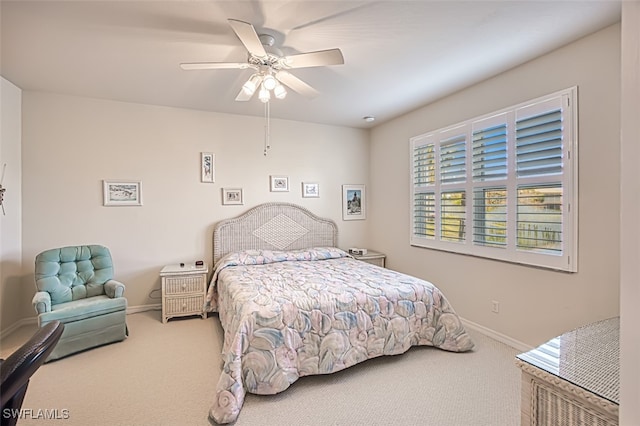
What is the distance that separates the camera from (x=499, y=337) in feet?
10.1

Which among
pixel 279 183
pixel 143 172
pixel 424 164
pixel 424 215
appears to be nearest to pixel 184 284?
pixel 143 172

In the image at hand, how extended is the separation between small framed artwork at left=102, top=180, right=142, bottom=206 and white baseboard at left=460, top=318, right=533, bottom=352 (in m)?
4.27

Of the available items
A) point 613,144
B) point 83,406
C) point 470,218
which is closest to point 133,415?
point 83,406

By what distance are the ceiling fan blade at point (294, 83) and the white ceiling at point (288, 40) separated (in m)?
0.23

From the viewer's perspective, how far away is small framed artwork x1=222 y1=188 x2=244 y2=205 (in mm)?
4301

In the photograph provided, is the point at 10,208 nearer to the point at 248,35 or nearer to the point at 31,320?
the point at 31,320

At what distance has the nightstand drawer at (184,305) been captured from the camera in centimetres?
360

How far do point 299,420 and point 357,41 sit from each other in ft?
9.17

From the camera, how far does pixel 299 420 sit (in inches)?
76.6

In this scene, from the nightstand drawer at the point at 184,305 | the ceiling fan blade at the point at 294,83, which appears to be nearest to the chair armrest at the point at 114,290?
the nightstand drawer at the point at 184,305

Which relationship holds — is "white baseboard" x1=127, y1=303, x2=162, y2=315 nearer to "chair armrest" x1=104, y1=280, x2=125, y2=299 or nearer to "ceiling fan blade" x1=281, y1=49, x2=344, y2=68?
"chair armrest" x1=104, y1=280, x2=125, y2=299

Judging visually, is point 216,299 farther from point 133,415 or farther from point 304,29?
point 304,29

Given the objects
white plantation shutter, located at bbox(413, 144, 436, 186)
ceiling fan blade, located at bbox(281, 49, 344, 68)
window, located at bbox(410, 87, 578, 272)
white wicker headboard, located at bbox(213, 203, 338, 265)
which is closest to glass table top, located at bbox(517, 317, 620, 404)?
window, located at bbox(410, 87, 578, 272)

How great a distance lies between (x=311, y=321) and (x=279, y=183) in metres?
2.66
